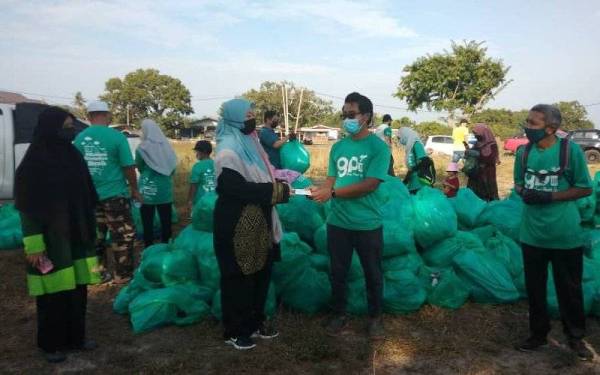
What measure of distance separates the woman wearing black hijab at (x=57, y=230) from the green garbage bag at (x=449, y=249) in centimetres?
263

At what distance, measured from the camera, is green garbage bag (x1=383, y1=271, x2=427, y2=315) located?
3.63 m

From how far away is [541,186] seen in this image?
113 inches

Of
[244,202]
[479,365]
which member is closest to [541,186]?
[479,365]

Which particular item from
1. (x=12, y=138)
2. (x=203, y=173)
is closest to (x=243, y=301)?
(x=203, y=173)

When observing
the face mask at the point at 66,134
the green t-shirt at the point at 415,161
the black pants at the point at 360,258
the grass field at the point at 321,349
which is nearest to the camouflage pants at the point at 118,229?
the grass field at the point at 321,349

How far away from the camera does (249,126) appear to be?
9.68ft

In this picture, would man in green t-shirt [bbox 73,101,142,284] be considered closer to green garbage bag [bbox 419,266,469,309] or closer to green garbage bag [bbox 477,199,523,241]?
green garbage bag [bbox 419,266,469,309]

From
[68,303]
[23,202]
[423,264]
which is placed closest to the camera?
[23,202]

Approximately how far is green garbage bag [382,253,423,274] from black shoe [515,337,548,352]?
0.98m

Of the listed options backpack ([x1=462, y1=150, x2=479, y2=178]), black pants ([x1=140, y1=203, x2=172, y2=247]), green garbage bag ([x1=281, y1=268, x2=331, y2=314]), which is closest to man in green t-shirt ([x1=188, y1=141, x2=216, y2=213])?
black pants ([x1=140, y1=203, x2=172, y2=247])

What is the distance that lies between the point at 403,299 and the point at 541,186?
4.25 feet

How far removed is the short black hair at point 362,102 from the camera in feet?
10.6

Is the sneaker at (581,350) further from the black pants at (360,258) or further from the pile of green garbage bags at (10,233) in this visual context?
the pile of green garbage bags at (10,233)

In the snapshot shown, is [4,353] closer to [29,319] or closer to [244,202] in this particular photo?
[29,319]
